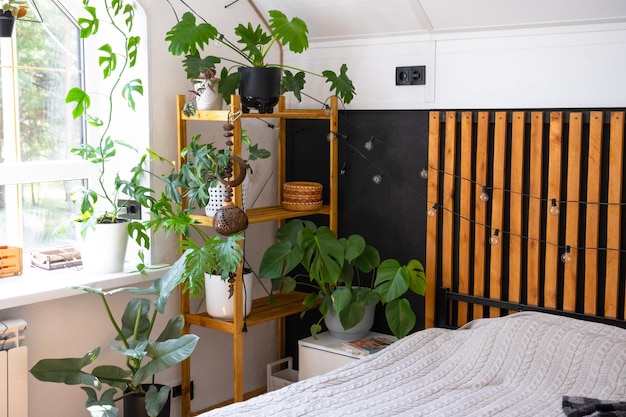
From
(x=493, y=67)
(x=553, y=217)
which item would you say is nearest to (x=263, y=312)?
(x=553, y=217)

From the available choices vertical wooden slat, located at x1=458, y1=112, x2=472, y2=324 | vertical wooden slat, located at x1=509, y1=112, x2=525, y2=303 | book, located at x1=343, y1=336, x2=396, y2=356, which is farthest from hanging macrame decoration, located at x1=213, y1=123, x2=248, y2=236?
vertical wooden slat, located at x1=509, y1=112, x2=525, y2=303

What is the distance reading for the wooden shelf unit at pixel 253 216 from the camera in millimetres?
3273

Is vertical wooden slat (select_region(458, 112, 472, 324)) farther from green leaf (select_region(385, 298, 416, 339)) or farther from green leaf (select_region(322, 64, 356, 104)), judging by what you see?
green leaf (select_region(322, 64, 356, 104))

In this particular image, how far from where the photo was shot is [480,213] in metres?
3.38

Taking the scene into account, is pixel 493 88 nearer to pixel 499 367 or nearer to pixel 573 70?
pixel 573 70

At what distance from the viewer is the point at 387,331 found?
3.80m

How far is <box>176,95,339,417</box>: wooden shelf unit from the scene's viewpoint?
129 inches

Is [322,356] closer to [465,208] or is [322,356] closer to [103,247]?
[465,208]

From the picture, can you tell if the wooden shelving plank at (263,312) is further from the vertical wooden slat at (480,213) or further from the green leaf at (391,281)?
the vertical wooden slat at (480,213)

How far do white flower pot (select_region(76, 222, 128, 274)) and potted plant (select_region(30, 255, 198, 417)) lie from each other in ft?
0.42

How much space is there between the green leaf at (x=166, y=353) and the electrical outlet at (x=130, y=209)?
0.69 m

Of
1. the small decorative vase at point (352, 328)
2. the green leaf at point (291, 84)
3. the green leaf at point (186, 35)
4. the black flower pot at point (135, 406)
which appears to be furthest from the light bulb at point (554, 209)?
the black flower pot at point (135, 406)

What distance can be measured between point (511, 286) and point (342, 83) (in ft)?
3.74

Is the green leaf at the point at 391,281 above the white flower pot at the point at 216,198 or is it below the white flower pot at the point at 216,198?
below
